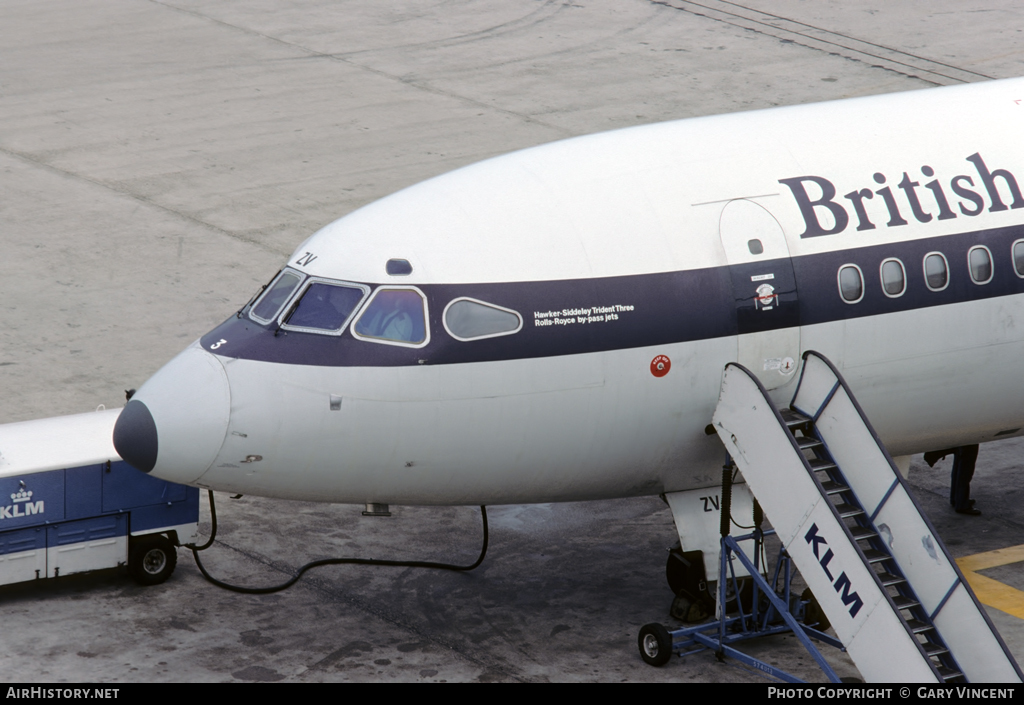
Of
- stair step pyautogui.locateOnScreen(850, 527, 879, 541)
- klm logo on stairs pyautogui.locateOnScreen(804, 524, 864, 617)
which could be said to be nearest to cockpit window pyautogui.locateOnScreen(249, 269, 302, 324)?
klm logo on stairs pyautogui.locateOnScreen(804, 524, 864, 617)

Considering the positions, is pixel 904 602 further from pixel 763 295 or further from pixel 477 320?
pixel 477 320

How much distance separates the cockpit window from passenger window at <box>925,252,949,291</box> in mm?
6897

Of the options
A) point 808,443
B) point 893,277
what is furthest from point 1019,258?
point 808,443

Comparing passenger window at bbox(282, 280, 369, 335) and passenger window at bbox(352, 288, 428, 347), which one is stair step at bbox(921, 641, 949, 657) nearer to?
passenger window at bbox(352, 288, 428, 347)

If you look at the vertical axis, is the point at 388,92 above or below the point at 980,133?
above

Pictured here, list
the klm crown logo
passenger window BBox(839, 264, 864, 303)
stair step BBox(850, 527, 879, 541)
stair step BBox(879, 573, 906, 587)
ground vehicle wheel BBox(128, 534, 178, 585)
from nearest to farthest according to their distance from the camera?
stair step BBox(879, 573, 906, 587)
stair step BBox(850, 527, 879, 541)
passenger window BBox(839, 264, 864, 303)
the klm crown logo
ground vehicle wheel BBox(128, 534, 178, 585)

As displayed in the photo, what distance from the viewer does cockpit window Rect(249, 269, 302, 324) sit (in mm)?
16812

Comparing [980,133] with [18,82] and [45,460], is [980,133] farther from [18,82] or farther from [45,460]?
[18,82]

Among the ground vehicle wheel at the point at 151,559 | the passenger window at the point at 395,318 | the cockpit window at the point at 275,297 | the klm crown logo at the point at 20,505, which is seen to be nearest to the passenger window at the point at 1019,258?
the passenger window at the point at 395,318

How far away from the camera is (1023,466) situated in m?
23.5

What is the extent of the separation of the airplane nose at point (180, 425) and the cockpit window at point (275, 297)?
740mm

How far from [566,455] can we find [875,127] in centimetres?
538

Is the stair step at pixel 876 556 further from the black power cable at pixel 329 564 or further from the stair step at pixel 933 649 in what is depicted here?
the black power cable at pixel 329 564
